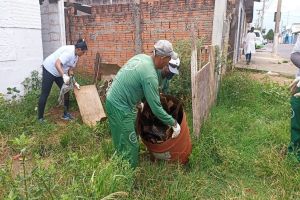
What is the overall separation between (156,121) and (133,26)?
15.9 ft

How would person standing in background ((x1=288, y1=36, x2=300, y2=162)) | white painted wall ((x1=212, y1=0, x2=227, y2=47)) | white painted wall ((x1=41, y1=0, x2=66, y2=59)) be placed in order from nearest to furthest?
person standing in background ((x1=288, y1=36, x2=300, y2=162)) → white painted wall ((x1=212, y1=0, x2=227, y2=47)) → white painted wall ((x1=41, y1=0, x2=66, y2=59))

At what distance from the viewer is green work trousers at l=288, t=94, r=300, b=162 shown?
3.38m

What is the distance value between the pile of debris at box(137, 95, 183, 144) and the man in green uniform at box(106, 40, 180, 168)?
44cm

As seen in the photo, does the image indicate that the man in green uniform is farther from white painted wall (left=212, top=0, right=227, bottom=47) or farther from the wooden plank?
white painted wall (left=212, top=0, right=227, bottom=47)

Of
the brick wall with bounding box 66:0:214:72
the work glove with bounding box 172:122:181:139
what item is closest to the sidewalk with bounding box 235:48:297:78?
the brick wall with bounding box 66:0:214:72

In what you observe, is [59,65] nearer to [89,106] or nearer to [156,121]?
[89,106]

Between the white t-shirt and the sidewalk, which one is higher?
the white t-shirt

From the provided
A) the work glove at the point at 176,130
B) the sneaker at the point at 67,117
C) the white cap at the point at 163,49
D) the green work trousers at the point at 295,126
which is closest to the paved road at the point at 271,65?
the green work trousers at the point at 295,126

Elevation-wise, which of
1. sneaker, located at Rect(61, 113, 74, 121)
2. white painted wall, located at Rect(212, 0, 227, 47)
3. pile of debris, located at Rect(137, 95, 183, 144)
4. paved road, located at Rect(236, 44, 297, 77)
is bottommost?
sneaker, located at Rect(61, 113, 74, 121)

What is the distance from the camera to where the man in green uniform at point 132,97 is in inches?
111

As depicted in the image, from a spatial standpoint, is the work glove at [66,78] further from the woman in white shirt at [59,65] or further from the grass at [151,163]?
the grass at [151,163]

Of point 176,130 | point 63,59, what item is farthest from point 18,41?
point 176,130

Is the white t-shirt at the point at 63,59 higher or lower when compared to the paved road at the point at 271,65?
higher

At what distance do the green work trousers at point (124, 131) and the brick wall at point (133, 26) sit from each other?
15.3ft
